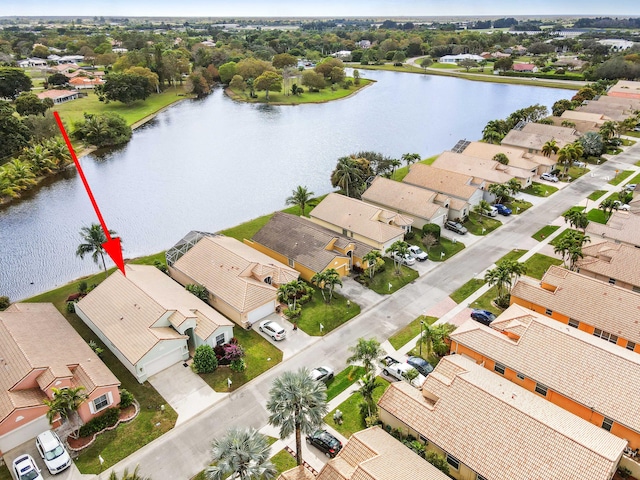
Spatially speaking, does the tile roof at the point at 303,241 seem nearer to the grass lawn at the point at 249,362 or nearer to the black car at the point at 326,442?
the grass lawn at the point at 249,362

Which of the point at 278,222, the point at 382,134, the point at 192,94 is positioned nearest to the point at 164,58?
the point at 192,94

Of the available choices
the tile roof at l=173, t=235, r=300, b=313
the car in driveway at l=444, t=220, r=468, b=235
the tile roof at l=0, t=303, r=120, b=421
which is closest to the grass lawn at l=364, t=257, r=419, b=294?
→ the tile roof at l=173, t=235, r=300, b=313

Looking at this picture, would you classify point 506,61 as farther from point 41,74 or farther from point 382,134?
point 41,74

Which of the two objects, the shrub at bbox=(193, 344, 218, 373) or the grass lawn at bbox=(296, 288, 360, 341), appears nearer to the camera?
the shrub at bbox=(193, 344, 218, 373)

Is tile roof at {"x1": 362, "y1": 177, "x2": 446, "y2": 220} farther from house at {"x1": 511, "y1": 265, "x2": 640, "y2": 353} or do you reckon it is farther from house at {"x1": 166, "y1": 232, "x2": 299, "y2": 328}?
house at {"x1": 166, "y1": 232, "x2": 299, "y2": 328}

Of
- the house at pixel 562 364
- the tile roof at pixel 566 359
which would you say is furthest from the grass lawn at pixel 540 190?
the tile roof at pixel 566 359
